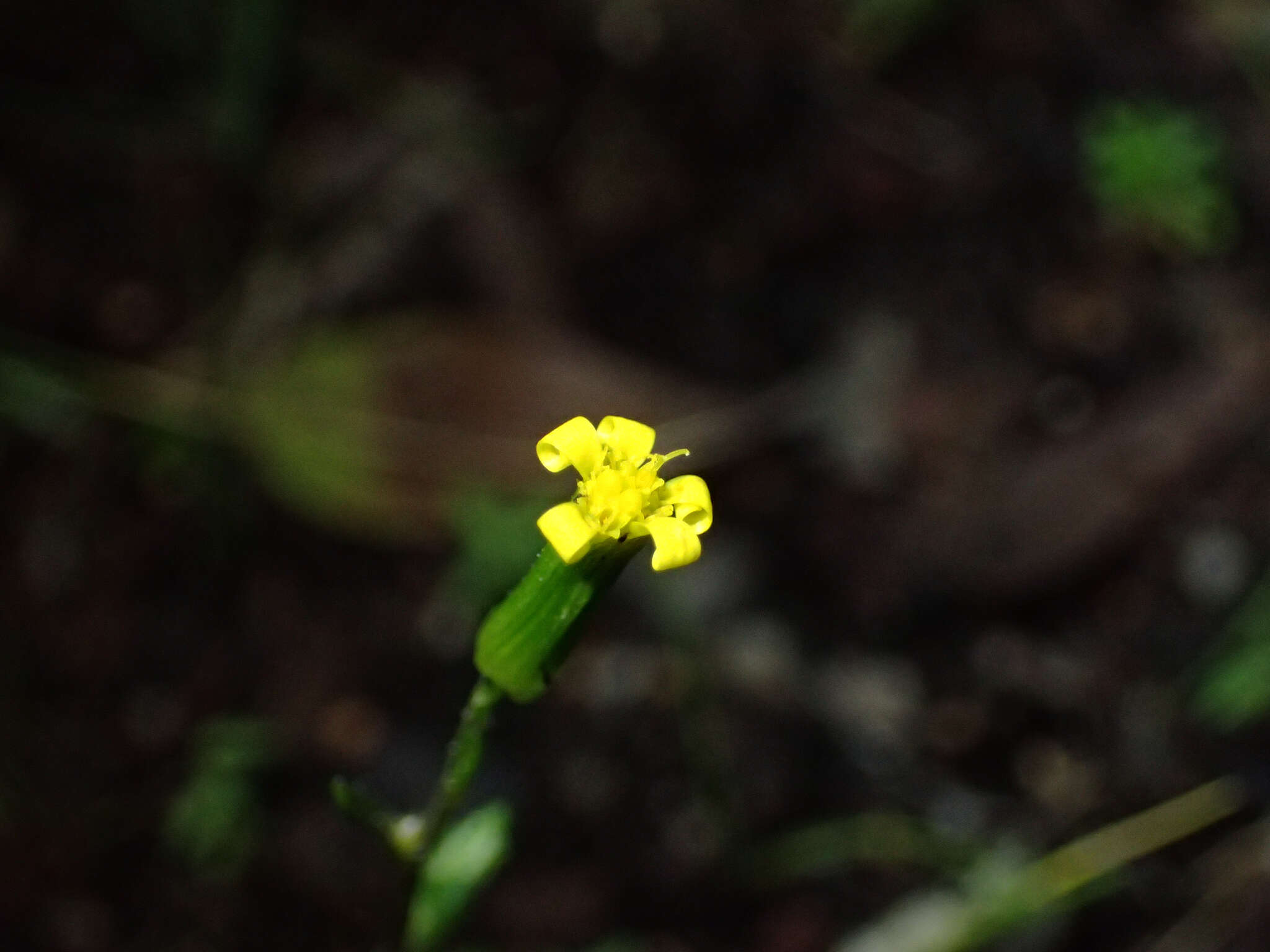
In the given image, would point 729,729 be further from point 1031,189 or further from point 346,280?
point 1031,189

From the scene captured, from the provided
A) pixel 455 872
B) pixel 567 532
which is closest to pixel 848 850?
pixel 455 872

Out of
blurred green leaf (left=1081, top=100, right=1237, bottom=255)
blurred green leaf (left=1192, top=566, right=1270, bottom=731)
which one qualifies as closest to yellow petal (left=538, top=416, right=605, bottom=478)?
blurred green leaf (left=1192, top=566, right=1270, bottom=731)

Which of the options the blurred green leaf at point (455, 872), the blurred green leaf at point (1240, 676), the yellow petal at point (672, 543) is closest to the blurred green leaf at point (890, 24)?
the blurred green leaf at point (1240, 676)

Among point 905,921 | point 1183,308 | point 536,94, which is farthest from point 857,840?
point 536,94

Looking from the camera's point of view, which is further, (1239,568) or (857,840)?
(1239,568)

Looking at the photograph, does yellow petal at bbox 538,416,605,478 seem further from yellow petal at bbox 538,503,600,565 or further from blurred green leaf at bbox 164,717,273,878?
blurred green leaf at bbox 164,717,273,878

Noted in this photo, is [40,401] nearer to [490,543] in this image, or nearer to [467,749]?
[490,543]

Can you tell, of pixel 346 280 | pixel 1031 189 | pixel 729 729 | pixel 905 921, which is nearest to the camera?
pixel 905 921

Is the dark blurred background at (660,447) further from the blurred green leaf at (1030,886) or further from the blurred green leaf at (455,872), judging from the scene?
the blurred green leaf at (455,872)
